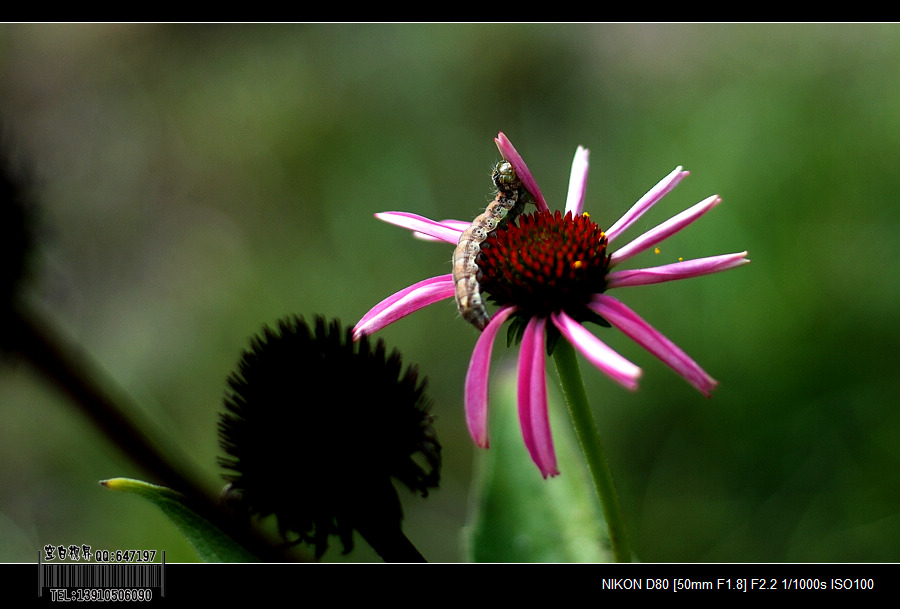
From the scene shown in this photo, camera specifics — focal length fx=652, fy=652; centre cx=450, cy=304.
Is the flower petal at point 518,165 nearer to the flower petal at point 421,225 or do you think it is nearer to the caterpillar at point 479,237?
the caterpillar at point 479,237

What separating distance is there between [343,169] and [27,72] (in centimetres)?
176

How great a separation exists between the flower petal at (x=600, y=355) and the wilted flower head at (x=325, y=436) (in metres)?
0.23

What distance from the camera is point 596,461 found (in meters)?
0.69

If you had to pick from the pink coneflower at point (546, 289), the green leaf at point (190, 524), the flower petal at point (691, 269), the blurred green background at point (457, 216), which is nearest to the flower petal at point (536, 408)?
the pink coneflower at point (546, 289)

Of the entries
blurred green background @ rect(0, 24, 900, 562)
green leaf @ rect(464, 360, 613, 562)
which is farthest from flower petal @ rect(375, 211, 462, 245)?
blurred green background @ rect(0, 24, 900, 562)

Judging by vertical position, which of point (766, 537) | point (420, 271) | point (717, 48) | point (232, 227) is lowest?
point (766, 537)

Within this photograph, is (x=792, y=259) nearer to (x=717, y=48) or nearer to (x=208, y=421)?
(x=717, y=48)

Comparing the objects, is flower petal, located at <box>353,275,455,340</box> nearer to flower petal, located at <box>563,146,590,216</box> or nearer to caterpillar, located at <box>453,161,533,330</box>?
caterpillar, located at <box>453,161,533,330</box>

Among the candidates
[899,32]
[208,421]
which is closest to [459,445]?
[208,421]

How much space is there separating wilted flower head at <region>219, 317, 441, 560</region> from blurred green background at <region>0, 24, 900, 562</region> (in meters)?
0.52

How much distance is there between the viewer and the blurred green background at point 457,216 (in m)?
1.69

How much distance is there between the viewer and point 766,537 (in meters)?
1.60
